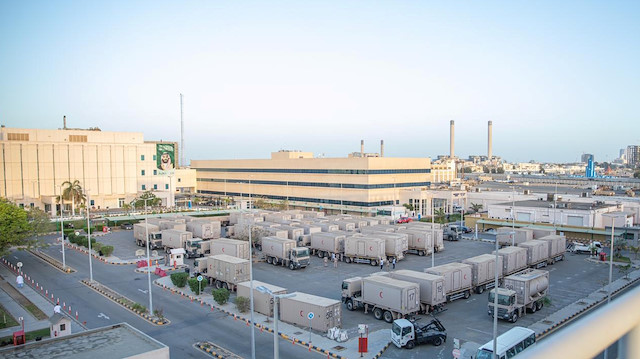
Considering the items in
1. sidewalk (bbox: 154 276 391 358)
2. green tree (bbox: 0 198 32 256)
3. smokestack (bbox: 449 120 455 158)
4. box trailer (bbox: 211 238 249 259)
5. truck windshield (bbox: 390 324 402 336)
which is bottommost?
sidewalk (bbox: 154 276 391 358)

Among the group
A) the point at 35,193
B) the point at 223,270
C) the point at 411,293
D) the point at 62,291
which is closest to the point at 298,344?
the point at 411,293

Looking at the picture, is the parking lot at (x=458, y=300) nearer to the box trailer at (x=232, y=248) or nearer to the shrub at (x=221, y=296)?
the box trailer at (x=232, y=248)

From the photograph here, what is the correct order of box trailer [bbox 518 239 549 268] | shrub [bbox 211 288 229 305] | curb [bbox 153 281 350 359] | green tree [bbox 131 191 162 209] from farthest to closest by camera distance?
green tree [bbox 131 191 162 209] → box trailer [bbox 518 239 549 268] → shrub [bbox 211 288 229 305] → curb [bbox 153 281 350 359]

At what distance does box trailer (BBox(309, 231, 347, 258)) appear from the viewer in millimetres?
44906

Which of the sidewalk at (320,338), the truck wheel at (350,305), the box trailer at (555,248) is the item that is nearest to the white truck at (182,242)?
the sidewalk at (320,338)

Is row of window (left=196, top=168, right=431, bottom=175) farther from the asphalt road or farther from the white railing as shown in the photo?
the white railing

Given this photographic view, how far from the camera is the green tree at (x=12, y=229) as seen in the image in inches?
1478

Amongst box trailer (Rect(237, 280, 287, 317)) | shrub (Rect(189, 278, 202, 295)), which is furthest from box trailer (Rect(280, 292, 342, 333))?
shrub (Rect(189, 278, 202, 295))

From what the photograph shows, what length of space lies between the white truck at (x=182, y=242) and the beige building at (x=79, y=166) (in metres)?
36.1

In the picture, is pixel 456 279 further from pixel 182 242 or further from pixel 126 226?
pixel 126 226

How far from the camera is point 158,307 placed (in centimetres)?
3006

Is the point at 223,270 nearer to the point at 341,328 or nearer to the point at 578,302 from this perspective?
the point at 341,328

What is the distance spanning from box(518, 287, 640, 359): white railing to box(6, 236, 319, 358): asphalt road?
21.6 metres

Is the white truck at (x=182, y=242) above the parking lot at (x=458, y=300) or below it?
above
